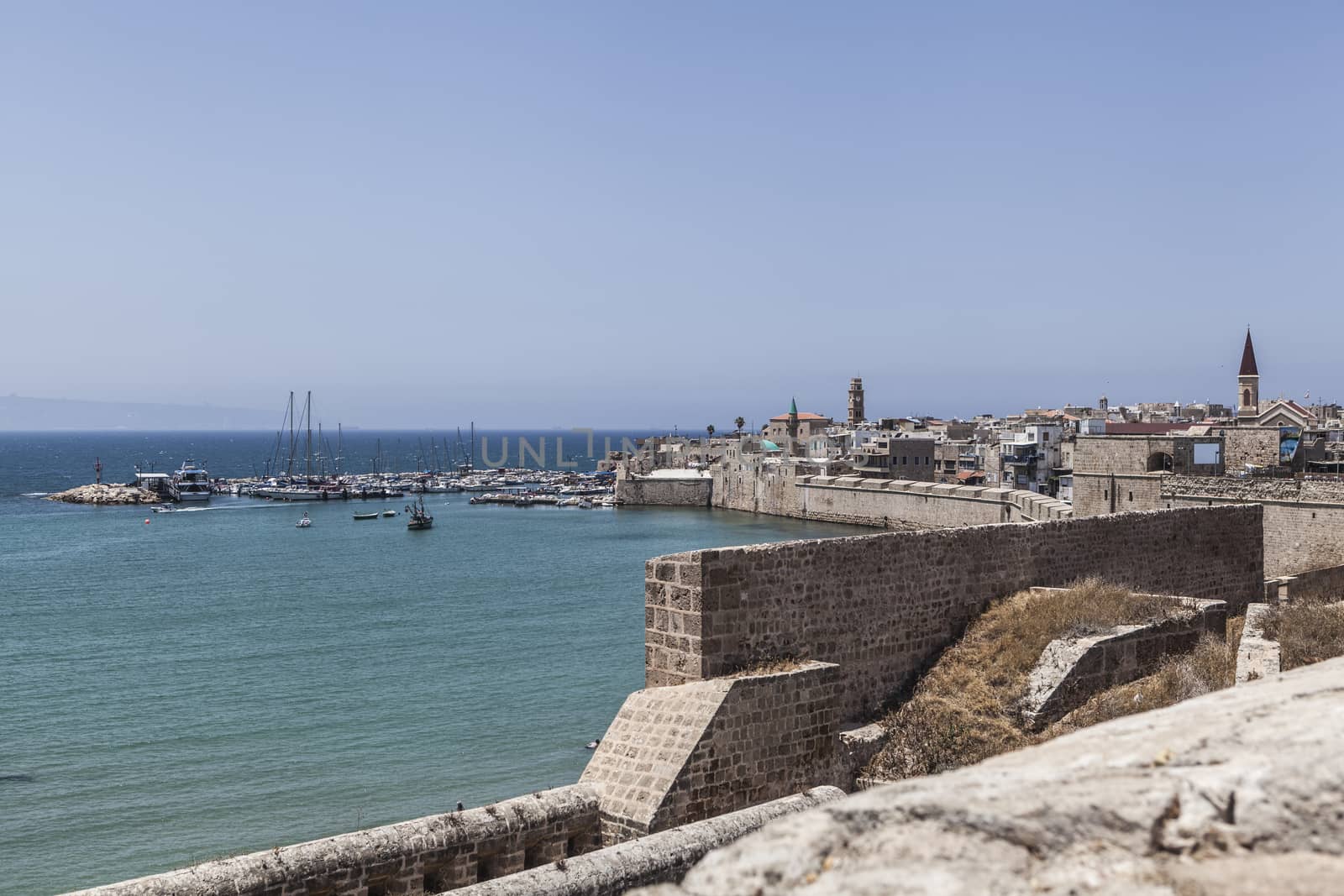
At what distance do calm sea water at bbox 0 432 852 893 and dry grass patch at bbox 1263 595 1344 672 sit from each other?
10367mm

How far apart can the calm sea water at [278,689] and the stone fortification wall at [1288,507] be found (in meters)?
12.0

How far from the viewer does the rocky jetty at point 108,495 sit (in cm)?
8650

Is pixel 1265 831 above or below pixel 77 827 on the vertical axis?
above

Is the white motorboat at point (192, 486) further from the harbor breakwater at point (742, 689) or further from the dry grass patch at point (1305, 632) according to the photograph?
the dry grass patch at point (1305, 632)

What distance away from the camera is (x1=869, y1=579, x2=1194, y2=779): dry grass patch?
9117 millimetres

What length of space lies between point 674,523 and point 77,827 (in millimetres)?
56350

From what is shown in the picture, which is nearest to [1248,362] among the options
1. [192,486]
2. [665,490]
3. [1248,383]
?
[1248,383]

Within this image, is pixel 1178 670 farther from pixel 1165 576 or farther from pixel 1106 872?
pixel 1106 872

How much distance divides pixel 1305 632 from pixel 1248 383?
2224 inches

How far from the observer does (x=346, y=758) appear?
18797 millimetres

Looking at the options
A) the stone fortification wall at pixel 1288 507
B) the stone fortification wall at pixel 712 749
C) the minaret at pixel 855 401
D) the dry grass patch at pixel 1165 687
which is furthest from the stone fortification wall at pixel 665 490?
the stone fortification wall at pixel 712 749

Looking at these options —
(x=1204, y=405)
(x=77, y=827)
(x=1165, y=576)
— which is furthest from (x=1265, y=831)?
(x=1204, y=405)

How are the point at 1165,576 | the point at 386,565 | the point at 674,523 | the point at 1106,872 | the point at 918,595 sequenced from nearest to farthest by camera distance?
the point at 1106,872 → the point at 918,595 → the point at 1165,576 → the point at 386,565 → the point at 674,523

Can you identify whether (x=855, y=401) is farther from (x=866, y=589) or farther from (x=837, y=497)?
(x=866, y=589)
